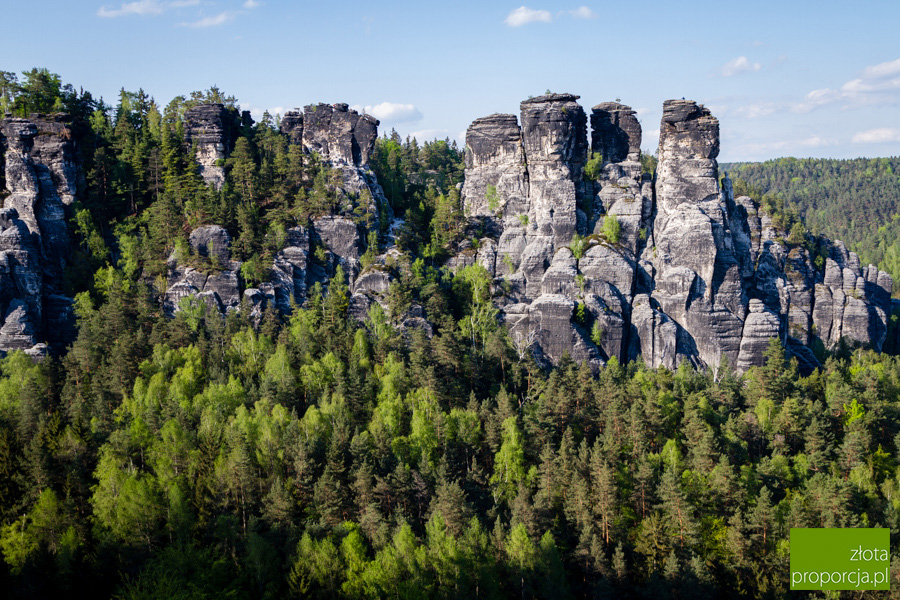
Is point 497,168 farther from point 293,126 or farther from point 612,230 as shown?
point 293,126

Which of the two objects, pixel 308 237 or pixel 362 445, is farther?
pixel 308 237

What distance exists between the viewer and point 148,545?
38844mm

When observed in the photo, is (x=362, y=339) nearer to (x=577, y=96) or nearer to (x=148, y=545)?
(x=148, y=545)

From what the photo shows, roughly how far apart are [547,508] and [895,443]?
1148 inches

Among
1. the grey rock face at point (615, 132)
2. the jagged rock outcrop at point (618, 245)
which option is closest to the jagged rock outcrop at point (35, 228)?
the jagged rock outcrop at point (618, 245)

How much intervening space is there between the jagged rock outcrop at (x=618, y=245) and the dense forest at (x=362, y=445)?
396 cm

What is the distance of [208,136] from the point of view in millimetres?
74000

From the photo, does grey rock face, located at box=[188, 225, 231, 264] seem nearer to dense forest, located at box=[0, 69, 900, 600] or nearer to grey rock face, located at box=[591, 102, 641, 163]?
dense forest, located at box=[0, 69, 900, 600]

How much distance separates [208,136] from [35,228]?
20.5 metres

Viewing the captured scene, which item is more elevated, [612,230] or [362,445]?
[612,230]

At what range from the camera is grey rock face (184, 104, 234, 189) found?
7375 centimetres

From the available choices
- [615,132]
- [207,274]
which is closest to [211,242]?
[207,274]

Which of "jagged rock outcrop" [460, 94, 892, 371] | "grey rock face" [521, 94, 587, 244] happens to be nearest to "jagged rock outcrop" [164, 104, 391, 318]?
"jagged rock outcrop" [460, 94, 892, 371]

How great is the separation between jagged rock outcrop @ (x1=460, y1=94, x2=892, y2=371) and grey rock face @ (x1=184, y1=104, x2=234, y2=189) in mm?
28743
